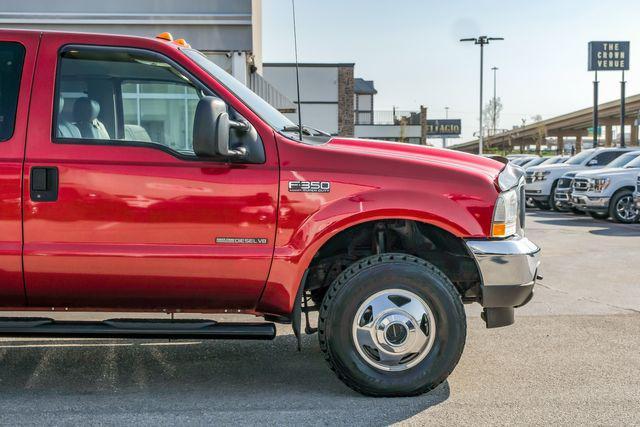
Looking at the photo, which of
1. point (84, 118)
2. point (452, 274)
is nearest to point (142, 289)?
point (84, 118)

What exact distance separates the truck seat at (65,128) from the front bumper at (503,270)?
2306 mm

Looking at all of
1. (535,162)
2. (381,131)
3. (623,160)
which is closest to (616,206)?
(623,160)

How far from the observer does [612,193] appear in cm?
1770

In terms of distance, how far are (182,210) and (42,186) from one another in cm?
77

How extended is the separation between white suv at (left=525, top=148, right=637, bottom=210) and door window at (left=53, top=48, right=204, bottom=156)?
712 inches

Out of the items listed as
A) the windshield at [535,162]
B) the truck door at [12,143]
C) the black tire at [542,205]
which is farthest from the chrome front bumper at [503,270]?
the windshield at [535,162]

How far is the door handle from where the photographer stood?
4473 mm

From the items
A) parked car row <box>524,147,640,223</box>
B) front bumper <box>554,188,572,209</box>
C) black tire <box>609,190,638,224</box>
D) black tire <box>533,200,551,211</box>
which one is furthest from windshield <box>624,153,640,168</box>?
black tire <box>533,200,551,211</box>

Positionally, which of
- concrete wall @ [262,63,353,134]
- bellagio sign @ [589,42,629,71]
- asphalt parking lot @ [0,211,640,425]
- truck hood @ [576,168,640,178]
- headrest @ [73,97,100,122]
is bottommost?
asphalt parking lot @ [0,211,640,425]

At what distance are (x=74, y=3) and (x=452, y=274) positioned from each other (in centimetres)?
1344

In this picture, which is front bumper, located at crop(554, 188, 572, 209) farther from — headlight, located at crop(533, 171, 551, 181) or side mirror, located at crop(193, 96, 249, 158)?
side mirror, located at crop(193, 96, 249, 158)

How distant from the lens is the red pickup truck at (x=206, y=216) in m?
4.50

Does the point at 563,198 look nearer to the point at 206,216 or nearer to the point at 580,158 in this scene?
the point at 580,158

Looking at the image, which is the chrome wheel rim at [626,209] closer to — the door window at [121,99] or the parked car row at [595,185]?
the parked car row at [595,185]
